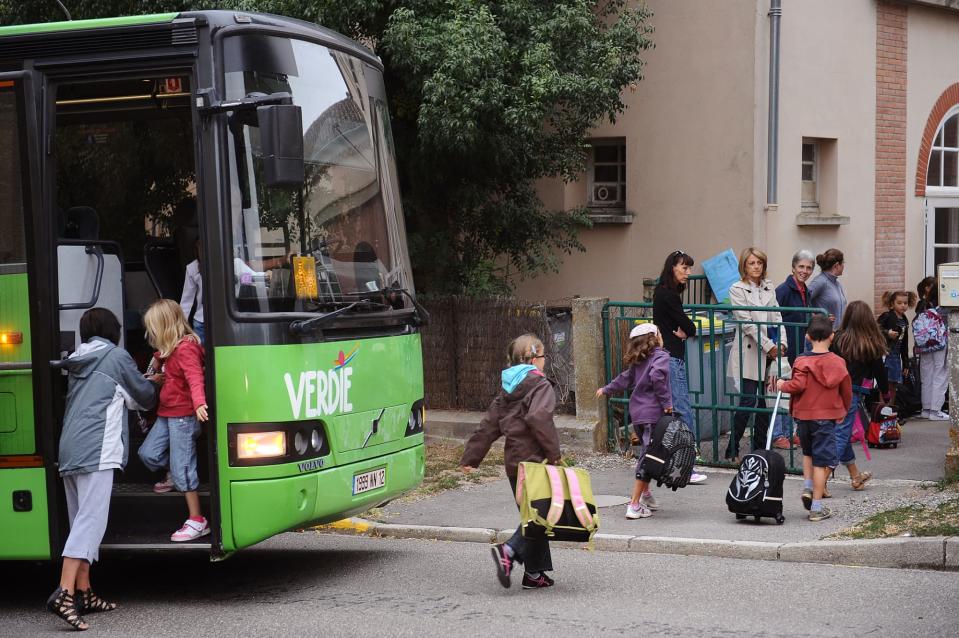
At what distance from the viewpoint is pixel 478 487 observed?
10.7 meters

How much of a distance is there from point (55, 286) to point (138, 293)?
1.93m

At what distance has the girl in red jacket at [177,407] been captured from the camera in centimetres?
706

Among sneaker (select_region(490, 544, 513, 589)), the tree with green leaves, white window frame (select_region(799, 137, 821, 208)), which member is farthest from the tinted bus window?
white window frame (select_region(799, 137, 821, 208))

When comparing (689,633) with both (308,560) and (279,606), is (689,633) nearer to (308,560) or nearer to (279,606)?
(279,606)

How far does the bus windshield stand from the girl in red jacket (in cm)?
61

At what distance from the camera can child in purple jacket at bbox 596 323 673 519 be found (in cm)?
909

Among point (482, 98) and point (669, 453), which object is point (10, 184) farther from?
point (482, 98)

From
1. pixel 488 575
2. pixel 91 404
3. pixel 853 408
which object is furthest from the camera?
pixel 853 408

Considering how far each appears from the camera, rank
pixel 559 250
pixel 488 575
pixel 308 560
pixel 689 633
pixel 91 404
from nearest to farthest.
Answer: pixel 689 633 → pixel 91 404 → pixel 488 575 → pixel 308 560 → pixel 559 250

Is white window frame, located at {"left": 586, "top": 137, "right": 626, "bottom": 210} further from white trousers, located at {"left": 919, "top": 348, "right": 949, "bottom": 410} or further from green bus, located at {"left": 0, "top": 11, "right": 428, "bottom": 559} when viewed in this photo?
green bus, located at {"left": 0, "top": 11, "right": 428, "bottom": 559}

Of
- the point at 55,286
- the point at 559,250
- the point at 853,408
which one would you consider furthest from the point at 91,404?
the point at 559,250

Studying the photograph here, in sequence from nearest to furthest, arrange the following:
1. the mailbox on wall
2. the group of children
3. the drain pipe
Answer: the group of children → the mailbox on wall → the drain pipe

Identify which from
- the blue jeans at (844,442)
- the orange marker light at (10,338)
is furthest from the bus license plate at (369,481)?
the blue jeans at (844,442)

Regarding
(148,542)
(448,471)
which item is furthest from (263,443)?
(448,471)
